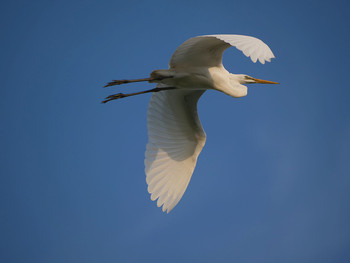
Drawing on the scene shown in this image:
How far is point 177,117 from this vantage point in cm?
679

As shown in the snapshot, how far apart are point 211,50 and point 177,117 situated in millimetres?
1847

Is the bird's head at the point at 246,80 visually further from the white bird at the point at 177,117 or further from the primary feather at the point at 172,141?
the primary feather at the point at 172,141

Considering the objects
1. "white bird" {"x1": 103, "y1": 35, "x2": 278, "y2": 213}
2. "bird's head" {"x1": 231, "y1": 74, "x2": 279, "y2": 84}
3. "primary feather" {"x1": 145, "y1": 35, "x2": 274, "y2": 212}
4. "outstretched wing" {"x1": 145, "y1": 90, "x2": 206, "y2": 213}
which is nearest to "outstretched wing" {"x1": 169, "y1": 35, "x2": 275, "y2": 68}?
"white bird" {"x1": 103, "y1": 35, "x2": 278, "y2": 213}

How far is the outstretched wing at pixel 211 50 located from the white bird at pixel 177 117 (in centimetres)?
1

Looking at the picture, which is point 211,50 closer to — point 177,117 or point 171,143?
point 177,117

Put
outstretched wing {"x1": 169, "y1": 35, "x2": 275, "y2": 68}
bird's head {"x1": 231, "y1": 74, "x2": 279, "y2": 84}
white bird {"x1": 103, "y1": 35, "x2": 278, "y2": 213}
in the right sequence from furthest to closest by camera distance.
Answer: bird's head {"x1": 231, "y1": 74, "x2": 279, "y2": 84} → white bird {"x1": 103, "y1": 35, "x2": 278, "y2": 213} → outstretched wing {"x1": 169, "y1": 35, "x2": 275, "y2": 68}

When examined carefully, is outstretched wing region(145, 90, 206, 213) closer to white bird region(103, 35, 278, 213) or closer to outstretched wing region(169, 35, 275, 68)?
white bird region(103, 35, 278, 213)

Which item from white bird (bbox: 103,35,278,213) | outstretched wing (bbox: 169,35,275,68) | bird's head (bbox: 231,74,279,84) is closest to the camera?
outstretched wing (bbox: 169,35,275,68)

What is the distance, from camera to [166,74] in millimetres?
5449

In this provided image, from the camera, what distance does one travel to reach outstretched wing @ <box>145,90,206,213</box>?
6.55m

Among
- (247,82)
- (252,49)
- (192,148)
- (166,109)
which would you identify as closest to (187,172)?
(192,148)

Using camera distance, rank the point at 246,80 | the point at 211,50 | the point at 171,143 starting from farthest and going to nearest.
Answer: the point at 171,143 → the point at 246,80 → the point at 211,50

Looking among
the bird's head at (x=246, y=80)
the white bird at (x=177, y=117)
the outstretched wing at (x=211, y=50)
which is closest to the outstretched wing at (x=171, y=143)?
the white bird at (x=177, y=117)

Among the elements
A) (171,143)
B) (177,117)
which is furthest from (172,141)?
(177,117)
